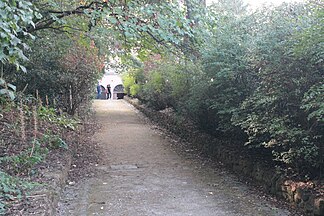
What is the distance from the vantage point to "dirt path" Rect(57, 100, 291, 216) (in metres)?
5.29

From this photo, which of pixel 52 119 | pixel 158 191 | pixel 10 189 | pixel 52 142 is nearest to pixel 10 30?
pixel 10 189

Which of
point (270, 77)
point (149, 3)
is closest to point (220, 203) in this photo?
point (270, 77)

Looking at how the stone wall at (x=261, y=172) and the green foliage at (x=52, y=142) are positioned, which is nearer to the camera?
the stone wall at (x=261, y=172)

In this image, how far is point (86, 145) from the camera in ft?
34.0

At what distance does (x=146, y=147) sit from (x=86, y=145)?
5.64 ft

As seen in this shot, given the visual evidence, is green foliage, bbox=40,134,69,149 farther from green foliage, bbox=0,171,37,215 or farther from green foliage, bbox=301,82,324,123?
green foliage, bbox=301,82,324,123

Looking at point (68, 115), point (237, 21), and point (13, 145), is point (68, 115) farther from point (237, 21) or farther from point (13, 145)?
point (237, 21)

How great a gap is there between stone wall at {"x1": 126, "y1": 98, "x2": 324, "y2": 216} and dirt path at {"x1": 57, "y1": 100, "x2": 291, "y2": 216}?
10.8 inches

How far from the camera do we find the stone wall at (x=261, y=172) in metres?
4.93

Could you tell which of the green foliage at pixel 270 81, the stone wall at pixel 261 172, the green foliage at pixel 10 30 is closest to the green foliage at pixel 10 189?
the green foliage at pixel 10 30

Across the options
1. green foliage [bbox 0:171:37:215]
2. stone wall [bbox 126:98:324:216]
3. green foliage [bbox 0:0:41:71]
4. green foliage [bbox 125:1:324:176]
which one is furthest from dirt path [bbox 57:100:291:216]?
green foliage [bbox 0:0:41:71]

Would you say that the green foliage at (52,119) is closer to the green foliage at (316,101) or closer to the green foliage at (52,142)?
the green foliage at (52,142)

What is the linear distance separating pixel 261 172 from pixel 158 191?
1.88 meters

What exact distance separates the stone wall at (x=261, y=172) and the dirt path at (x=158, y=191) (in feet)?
0.90
